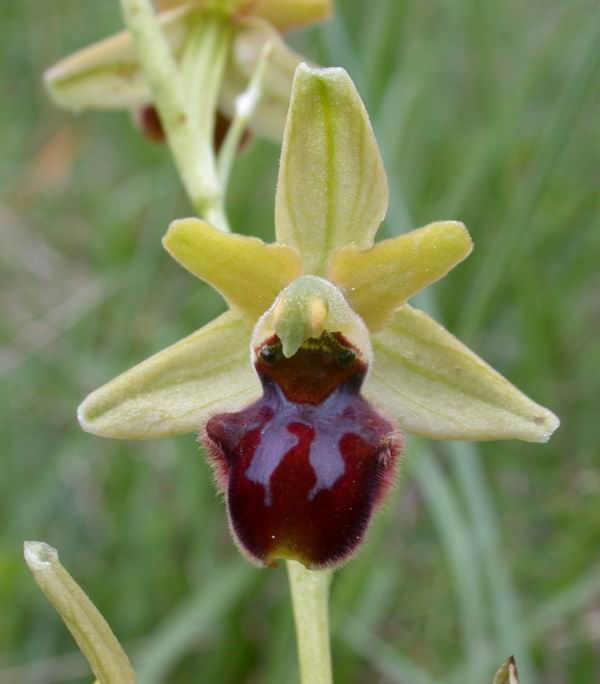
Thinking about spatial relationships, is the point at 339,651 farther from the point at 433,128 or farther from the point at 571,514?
the point at 433,128

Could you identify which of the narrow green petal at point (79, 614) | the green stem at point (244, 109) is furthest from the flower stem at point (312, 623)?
the green stem at point (244, 109)

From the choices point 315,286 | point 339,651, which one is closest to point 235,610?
point 339,651

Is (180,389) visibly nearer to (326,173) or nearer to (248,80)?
(326,173)

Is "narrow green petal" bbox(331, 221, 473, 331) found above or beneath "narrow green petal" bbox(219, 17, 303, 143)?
above

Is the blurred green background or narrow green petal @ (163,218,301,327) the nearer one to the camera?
narrow green petal @ (163,218,301,327)

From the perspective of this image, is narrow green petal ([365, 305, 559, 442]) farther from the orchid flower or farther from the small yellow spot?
the small yellow spot

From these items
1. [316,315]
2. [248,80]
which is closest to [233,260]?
[316,315]

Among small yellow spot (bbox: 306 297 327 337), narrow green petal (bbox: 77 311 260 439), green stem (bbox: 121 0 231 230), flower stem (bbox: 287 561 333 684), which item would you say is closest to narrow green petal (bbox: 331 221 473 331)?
small yellow spot (bbox: 306 297 327 337)
